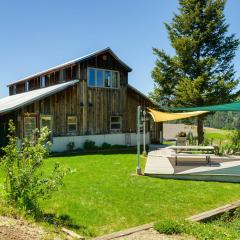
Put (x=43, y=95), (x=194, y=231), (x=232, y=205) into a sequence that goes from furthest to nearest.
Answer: (x=43, y=95), (x=232, y=205), (x=194, y=231)

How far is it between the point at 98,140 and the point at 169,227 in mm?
18813

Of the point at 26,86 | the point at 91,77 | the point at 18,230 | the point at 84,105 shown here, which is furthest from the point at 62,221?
the point at 26,86

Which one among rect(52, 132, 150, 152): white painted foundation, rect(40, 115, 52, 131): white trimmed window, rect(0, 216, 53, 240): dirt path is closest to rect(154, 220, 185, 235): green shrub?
rect(0, 216, 53, 240): dirt path

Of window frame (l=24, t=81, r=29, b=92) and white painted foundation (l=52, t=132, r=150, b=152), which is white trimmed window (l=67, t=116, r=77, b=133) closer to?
white painted foundation (l=52, t=132, r=150, b=152)

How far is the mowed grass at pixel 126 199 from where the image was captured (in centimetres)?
796

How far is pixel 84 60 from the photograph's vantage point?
24.9 metres

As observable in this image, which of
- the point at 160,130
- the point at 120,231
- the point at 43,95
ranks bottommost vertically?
the point at 120,231

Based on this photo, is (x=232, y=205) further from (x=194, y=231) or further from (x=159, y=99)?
(x=159, y=99)

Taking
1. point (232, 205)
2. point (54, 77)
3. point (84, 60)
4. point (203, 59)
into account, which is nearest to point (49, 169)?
point (232, 205)

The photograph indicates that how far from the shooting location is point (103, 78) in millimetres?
26078

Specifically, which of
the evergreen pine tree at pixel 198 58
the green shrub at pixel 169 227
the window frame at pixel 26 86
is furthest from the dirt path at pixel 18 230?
the window frame at pixel 26 86

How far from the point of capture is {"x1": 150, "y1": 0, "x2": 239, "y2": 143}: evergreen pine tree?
92.3 feet

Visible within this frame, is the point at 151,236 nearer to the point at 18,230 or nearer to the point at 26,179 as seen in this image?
the point at 18,230

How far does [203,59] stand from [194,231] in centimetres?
2358
